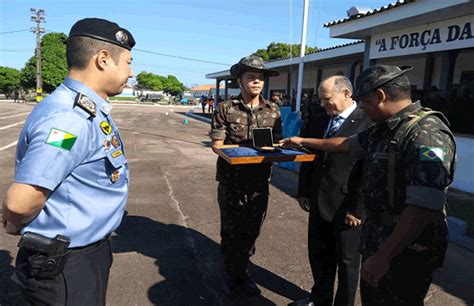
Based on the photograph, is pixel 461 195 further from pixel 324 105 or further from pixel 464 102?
pixel 324 105

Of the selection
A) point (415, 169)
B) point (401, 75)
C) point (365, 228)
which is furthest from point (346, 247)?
point (401, 75)

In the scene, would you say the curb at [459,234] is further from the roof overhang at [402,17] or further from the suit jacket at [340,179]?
the roof overhang at [402,17]

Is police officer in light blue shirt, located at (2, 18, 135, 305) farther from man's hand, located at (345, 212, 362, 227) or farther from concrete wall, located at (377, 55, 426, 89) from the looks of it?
concrete wall, located at (377, 55, 426, 89)

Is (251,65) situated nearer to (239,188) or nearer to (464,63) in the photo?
(239,188)

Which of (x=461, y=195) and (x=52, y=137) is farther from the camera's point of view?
(x=461, y=195)

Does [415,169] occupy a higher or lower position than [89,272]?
higher

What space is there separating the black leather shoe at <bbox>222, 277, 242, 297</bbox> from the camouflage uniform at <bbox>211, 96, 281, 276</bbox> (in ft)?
0.21

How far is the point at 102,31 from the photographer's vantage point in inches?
60.7

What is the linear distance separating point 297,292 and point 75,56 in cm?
267

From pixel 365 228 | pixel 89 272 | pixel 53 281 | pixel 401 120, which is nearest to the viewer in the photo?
pixel 53 281

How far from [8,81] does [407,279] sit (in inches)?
2825

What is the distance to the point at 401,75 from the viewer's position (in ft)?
5.81

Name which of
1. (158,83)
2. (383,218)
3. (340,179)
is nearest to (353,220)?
(340,179)

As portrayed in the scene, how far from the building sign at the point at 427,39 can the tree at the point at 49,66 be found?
47.9 meters
